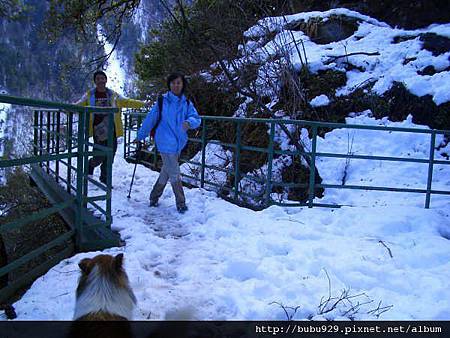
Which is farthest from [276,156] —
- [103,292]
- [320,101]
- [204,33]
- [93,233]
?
[103,292]

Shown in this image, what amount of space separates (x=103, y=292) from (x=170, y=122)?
4210 mm

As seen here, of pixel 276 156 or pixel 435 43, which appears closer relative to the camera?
pixel 276 156

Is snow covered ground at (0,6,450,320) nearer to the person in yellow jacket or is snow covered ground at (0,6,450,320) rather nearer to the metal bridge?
the metal bridge

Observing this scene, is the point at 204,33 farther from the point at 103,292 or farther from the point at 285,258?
the point at 103,292

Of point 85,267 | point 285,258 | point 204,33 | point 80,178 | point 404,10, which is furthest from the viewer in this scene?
point 204,33

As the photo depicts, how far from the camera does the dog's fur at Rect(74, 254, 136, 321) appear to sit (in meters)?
2.48

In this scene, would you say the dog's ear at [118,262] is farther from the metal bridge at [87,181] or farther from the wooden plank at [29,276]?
the wooden plank at [29,276]

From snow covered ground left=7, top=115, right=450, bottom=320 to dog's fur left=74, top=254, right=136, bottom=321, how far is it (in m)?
0.99

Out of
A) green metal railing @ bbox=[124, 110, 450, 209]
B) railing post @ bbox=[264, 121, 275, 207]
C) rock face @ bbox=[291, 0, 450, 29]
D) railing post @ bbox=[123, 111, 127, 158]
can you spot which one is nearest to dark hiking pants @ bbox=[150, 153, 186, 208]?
green metal railing @ bbox=[124, 110, 450, 209]

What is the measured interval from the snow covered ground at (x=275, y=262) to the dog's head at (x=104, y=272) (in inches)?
39.0

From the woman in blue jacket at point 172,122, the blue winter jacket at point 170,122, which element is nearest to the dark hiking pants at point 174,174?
the woman in blue jacket at point 172,122

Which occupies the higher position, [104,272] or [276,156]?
[276,156]

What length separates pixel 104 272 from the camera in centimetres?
264

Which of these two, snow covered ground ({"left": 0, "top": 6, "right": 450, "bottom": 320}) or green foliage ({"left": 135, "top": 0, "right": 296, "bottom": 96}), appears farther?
green foliage ({"left": 135, "top": 0, "right": 296, "bottom": 96})
